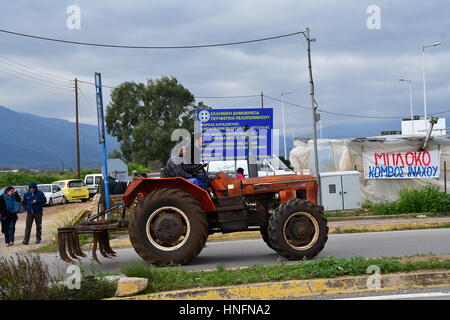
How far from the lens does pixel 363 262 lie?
771cm

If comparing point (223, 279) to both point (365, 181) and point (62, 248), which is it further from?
point (365, 181)

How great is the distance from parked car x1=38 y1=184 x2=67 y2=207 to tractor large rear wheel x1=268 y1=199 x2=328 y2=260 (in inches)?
1209

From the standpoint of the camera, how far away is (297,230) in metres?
9.62

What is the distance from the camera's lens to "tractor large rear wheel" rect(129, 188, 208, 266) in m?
9.44

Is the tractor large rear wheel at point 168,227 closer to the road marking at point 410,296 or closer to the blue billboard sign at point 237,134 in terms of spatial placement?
the road marking at point 410,296

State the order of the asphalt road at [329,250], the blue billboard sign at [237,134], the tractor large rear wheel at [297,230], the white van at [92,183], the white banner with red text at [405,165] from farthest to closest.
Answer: the white van at [92,183]
the blue billboard sign at [237,134]
the white banner with red text at [405,165]
the asphalt road at [329,250]
the tractor large rear wheel at [297,230]

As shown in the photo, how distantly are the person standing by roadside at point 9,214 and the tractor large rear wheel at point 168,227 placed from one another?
748 centimetres

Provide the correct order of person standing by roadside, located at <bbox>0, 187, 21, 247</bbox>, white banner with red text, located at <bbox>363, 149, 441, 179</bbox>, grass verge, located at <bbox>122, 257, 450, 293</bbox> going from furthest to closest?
1. white banner with red text, located at <bbox>363, 149, 441, 179</bbox>
2. person standing by roadside, located at <bbox>0, 187, 21, 247</bbox>
3. grass verge, located at <bbox>122, 257, 450, 293</bbox>

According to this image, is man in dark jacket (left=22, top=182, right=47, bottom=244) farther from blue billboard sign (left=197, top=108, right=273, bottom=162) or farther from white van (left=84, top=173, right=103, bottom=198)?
white van (left=84, top=173, right=103, bottom=198)

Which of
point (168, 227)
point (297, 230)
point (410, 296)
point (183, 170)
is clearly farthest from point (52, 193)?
point (410, 296)

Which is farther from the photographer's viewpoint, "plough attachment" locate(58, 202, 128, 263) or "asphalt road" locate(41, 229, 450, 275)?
"asphalt road" locate(41, 229, 450, 275)

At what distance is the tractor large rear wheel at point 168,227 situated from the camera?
944 centimetres

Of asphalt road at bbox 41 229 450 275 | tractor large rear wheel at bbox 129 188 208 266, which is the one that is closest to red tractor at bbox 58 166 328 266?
tractor large rear wheel at bbox 129 188 208 266

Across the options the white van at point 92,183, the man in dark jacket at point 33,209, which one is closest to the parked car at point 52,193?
the white van at point 92,183
